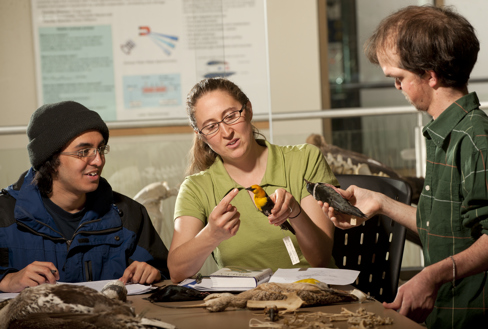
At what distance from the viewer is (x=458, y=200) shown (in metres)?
1.46

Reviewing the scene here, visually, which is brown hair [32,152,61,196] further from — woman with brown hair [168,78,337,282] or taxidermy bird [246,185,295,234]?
taxidermy bird [246,185,295,234]

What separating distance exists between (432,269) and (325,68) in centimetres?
241

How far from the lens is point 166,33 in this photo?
3.55m

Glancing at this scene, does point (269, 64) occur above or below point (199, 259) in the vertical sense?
above

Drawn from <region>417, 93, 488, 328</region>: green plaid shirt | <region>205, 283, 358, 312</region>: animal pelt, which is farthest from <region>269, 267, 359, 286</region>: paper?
<region>417, 93, 488, 328</region>: green plaid shirt

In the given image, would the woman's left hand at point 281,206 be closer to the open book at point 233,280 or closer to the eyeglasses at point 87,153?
the open book at point 233,280

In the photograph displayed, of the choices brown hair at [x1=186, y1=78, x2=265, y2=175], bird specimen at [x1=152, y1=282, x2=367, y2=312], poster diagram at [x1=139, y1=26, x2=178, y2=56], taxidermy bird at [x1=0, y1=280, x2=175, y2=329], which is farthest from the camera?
poster diagram at [x1=139, y1=26, x2=178, y2=56]

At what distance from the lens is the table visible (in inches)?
46.8

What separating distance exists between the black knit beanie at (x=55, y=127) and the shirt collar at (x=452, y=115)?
1234 millimetres

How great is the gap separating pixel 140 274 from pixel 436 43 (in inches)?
46.7

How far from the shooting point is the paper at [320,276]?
59.5 inches

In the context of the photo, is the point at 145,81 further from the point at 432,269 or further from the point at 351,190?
the point at 432,269

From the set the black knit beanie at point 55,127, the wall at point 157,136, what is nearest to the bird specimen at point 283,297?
the black knit beanie at point 55,127

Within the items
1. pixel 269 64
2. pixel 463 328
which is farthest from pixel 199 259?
pixel 269 64
